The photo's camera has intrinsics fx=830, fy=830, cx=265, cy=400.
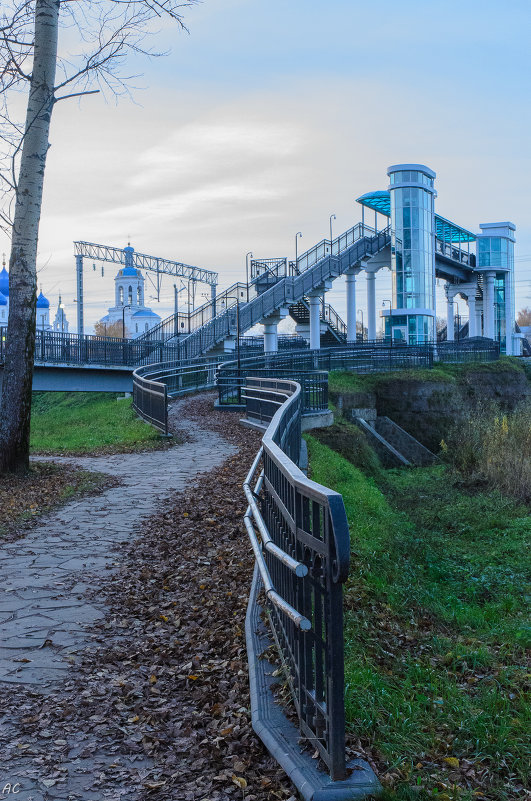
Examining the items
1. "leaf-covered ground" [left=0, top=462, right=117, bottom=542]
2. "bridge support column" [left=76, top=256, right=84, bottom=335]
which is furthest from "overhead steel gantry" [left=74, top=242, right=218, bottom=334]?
"leaf-covered ground" [left=0, top=462, right=117, bottom=542]

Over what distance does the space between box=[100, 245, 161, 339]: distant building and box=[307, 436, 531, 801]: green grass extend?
7204 cm

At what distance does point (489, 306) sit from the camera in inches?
2653

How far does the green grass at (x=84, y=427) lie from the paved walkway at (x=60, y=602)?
5352mm

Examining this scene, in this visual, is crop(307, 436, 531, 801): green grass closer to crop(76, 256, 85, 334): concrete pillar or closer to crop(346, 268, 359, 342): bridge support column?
crop(76, 256, 85, 334): concrete pillar

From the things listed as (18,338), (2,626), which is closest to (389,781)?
(2,626)

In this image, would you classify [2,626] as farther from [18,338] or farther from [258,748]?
[18,338]

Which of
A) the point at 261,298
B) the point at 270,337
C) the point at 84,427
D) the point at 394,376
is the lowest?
the point at 84,427

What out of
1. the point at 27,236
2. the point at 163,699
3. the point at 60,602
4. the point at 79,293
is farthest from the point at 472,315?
the point at 163,699

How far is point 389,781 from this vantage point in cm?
379

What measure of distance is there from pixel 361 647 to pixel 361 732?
162 cm

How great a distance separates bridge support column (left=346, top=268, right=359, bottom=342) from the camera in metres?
48.0

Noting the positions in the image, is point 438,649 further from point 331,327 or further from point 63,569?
point 331,327

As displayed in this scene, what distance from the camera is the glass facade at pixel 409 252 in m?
51.0

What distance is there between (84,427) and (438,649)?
22315 mm
